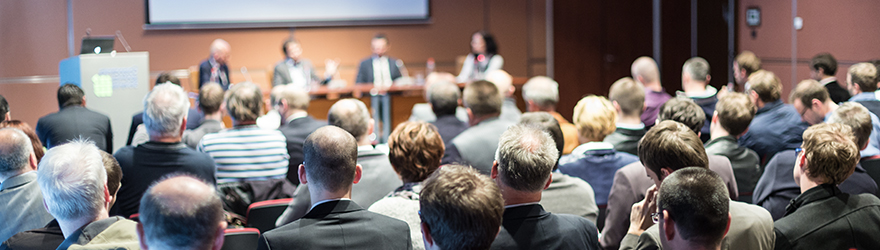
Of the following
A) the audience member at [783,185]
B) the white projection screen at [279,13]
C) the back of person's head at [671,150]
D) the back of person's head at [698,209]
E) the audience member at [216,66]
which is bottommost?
the audience member at [783,185]

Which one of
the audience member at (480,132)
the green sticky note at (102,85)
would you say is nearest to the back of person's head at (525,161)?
the audience member at (480,132)

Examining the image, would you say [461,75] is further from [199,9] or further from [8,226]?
[8,226]

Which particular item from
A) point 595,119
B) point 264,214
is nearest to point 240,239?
point 264,214

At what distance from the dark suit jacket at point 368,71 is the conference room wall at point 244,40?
29.0 inches

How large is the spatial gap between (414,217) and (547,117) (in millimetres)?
1083

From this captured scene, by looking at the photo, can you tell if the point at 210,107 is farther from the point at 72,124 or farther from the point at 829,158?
the point at 829,158

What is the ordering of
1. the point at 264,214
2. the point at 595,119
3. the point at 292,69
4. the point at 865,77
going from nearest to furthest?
the point at 264,214 < the point at 595,119 < the point at 865,77 < the point at 292,69

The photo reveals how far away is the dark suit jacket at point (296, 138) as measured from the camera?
4004 millimetres

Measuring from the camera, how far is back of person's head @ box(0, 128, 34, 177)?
2582 millimetres

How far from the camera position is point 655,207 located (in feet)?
6.63

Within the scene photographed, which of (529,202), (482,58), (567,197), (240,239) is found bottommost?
(240,239)

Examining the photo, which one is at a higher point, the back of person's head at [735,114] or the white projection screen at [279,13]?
the white projection screen at [279,13]

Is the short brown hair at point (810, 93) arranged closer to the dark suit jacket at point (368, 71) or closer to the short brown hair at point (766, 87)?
the short brown hair at point (766, 87)

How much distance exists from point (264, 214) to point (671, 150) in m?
1.69
